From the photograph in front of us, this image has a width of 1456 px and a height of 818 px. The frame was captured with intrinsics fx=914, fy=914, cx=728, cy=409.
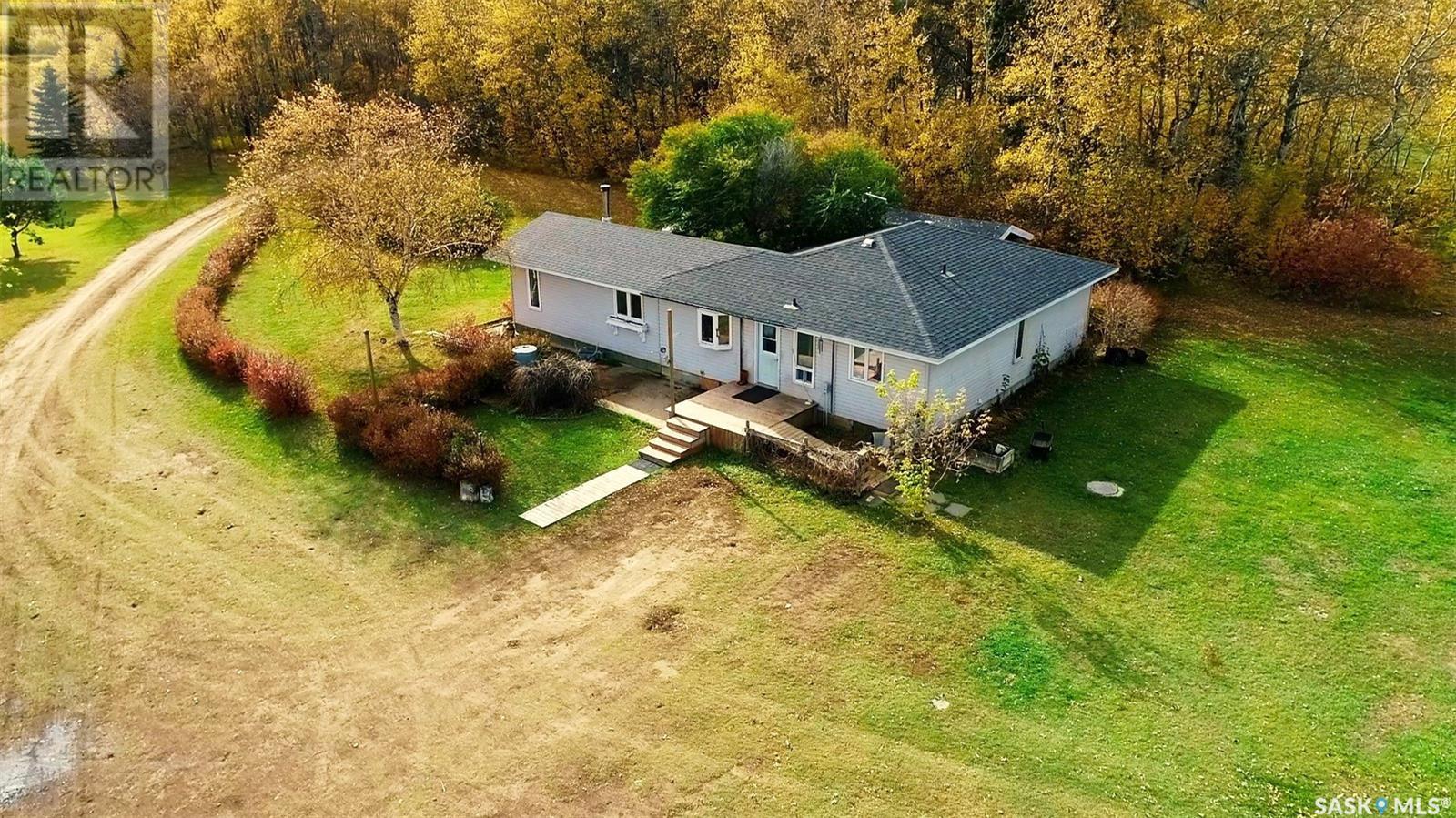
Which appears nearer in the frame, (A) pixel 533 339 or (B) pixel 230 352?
(B) pixel 230 352

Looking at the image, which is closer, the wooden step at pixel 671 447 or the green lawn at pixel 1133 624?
→ the green lawn at pixel 1133 624

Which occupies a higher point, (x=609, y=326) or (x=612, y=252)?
(x=612, y=252)

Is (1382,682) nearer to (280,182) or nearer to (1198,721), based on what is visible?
(1198,721)

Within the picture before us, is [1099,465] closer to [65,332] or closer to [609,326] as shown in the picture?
[609,326]

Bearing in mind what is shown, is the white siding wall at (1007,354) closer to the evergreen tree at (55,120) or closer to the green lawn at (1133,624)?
the green lawn at (1133,624)

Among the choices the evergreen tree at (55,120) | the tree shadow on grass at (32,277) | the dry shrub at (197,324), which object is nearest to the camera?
the dry shrub at (197,324)

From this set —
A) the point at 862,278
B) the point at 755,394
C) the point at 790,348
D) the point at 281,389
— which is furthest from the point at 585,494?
the point at 281,389

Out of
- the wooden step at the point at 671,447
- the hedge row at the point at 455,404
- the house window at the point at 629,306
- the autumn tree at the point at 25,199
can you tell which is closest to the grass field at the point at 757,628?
the hedge row at the point at 455,404
